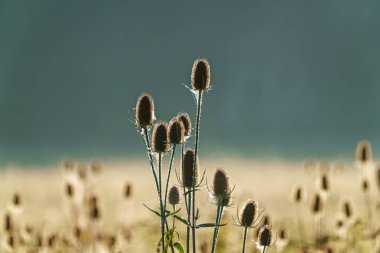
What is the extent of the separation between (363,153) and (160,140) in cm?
479

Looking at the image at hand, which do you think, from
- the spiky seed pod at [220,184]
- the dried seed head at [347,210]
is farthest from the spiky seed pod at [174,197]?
the dried seed head at [347,210]

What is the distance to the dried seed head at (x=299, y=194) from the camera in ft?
26.7

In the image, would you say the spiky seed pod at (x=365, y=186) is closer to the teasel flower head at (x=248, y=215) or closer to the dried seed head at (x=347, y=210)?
the dried seed head at (x=347, y=210)

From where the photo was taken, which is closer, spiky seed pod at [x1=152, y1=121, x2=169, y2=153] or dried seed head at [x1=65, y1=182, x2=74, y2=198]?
spiky seed pod at [x1=152, y1=121, x2=169, y2=153]

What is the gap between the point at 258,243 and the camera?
156 inches

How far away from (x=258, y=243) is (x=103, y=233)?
4.57 meters

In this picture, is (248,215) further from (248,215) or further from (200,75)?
(200,75)

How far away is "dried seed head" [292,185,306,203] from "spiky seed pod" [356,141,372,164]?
840 millimetres

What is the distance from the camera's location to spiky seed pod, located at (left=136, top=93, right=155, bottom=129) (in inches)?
159

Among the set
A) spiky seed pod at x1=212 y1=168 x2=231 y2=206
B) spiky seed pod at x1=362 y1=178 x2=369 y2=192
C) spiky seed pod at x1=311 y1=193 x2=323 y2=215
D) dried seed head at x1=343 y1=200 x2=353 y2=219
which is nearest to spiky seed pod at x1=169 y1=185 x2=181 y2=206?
spiky seed pod at x1=212 y1=168 x2=231 y2=206

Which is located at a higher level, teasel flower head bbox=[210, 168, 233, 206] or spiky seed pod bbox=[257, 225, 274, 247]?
teasel flower head bbox=[210, 168, 233, 206]

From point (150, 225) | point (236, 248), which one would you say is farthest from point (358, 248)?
point (150, 225)

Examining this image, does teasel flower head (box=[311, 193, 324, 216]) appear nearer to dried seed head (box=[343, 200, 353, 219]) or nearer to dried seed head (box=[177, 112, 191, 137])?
dried seed head (box=[343, 200, 353, 219])

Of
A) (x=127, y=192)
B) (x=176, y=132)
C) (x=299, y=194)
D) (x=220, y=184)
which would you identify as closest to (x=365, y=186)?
(x=299, y=194)
